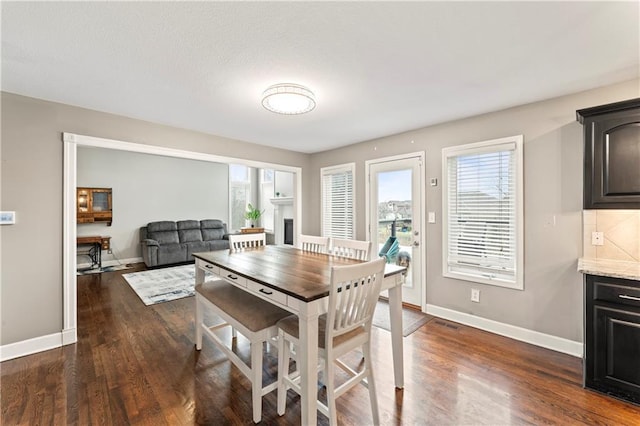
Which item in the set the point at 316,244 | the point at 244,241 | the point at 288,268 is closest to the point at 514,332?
the point at 316,244

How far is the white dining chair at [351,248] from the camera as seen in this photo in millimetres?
2596

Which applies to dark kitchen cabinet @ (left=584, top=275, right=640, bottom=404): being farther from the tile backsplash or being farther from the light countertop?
the tile backsplash

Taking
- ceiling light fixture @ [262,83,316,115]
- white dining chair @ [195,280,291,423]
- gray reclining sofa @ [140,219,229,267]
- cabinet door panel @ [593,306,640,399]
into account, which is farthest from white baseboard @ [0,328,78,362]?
cabinet door panel @ [593,306,640,399]

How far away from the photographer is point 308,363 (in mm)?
1486

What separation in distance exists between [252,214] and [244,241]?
16.5 ft

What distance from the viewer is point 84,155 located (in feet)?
20.3

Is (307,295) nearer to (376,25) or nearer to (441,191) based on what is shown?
(376,25)

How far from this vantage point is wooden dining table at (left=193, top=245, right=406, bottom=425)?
4.91 feet

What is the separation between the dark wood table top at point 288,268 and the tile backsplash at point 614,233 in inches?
72.1

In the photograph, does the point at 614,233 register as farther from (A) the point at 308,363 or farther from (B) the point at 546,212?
(A) the point at 308,363

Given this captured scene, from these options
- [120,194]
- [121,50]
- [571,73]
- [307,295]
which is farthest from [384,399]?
[120,194]

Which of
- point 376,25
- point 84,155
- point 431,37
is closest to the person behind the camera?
point 376,25

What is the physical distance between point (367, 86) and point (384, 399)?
2.51m

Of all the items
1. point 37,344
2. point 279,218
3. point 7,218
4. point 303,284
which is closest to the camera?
point 303,284
